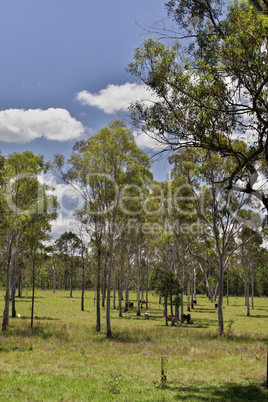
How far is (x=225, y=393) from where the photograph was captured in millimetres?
9305

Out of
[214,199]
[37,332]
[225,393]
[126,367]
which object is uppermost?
[214,199]

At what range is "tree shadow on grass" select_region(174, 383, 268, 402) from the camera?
8.73 m

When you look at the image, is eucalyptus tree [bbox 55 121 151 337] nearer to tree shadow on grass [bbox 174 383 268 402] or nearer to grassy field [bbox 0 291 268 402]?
grassy field [bbox 0 291 268 402]

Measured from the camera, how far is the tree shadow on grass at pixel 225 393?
28.6 feet

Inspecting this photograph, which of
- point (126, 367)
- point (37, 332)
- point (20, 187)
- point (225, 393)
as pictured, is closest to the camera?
point (225, 393)

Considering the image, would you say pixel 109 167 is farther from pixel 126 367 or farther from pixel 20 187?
pixel 126 367

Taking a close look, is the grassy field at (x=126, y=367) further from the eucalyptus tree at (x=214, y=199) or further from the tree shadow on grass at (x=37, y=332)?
the eucalyptus tree at (x=214, y=199)

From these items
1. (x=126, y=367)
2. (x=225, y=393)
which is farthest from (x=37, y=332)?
(x=225, y=393)

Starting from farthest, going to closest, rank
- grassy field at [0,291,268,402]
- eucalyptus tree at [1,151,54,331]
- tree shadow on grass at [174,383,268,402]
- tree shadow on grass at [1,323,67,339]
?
1. eucalyptus tree at [1,151,54,331]
2. tree shadow on grass at [1,323,67,339]
3. grassy field at [0,291,268,402]
4. tree shadow on grass at [174,383,268,402]

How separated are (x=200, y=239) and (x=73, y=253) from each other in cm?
2888

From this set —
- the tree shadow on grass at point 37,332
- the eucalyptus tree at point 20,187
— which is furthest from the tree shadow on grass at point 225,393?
the eucalyptus tree at point 20,187

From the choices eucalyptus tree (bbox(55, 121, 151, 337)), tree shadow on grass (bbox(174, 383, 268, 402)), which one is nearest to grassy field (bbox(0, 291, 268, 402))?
tree shadow on grass (bbox(174, 383, 268, 402))

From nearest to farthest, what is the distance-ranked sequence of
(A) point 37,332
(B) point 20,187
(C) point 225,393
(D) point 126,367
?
(C) point 225,393, (D) point 126,367, (A) point 37,332, (B) point 20,187

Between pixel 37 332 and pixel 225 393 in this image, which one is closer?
pixel 225 393
